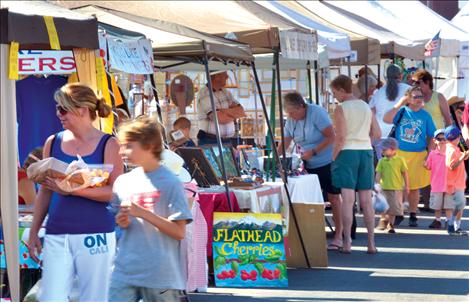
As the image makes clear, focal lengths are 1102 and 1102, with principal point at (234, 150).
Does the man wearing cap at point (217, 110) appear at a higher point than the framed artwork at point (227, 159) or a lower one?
higher

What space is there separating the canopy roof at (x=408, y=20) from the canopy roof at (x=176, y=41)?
37.2 ft

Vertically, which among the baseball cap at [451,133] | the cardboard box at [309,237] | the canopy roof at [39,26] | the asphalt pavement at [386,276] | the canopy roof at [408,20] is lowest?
the asphalt pavement at [386,276]

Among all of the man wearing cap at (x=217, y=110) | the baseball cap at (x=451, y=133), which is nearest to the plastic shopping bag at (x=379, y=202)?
the baseball cap at (x=451, y=133)

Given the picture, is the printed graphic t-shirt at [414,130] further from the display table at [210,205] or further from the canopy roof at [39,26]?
the canopy roof at [39,26]

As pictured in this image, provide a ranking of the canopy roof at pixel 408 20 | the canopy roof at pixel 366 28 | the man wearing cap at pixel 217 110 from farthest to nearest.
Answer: the canopy roof at pixel 408 20, the canopy roof at pixel 366 28, the man wearing cap at pixel 217 110

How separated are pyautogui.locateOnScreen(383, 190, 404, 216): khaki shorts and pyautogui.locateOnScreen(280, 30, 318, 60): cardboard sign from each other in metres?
1.98

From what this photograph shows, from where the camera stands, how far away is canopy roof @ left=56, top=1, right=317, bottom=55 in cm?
1261

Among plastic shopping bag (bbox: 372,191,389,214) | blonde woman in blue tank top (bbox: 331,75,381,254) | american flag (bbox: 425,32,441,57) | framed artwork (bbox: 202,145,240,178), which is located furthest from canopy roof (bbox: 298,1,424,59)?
framed artwork (bbox: 202,145,240,178)

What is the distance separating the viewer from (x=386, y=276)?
10320 millimetres

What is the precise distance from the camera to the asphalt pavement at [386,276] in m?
9.22

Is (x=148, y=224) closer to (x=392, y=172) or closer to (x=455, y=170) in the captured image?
(x=455, y=170)

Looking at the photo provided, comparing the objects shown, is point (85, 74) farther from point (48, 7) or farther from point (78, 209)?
point (78, 209)

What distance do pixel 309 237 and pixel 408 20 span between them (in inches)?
634

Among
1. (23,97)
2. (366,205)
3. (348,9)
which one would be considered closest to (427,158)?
(366,205)
